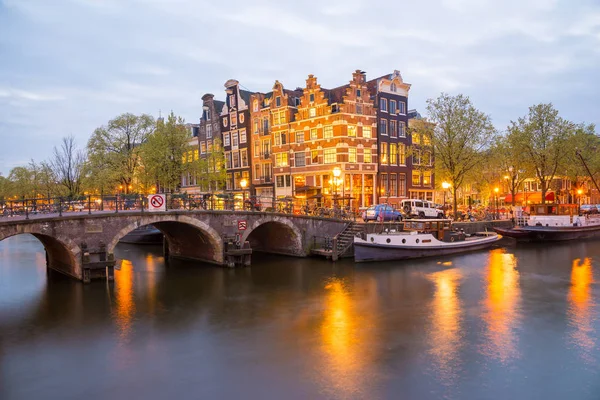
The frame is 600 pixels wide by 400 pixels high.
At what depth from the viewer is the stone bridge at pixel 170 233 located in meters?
23.7

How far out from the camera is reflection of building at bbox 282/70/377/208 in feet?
160

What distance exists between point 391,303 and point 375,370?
8.10 metres

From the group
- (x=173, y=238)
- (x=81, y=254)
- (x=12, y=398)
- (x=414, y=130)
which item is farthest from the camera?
(x=414, y=130)

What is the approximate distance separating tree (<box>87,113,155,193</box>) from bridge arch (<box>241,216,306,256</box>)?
1992cm

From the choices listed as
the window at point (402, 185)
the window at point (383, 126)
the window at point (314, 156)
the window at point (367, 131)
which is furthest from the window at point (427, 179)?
the window at point (314, 156)

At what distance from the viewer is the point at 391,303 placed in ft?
68.8

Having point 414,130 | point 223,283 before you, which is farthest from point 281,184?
point 223,283

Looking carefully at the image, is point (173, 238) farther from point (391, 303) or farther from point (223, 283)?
point (391, 303)

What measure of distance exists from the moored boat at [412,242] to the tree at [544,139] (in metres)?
18.7

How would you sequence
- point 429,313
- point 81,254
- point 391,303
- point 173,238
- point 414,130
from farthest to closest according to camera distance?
point 414,130
point 173,238
point 81,254
point 391,303
point 429,313

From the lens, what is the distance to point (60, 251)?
91.3 feet

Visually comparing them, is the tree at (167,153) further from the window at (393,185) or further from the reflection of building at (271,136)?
the window at (393,185)

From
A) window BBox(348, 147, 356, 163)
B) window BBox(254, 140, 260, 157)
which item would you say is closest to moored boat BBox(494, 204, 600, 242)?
window BBox(348, 147, 356, 163)

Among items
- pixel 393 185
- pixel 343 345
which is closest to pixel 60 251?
pixel 343 345
